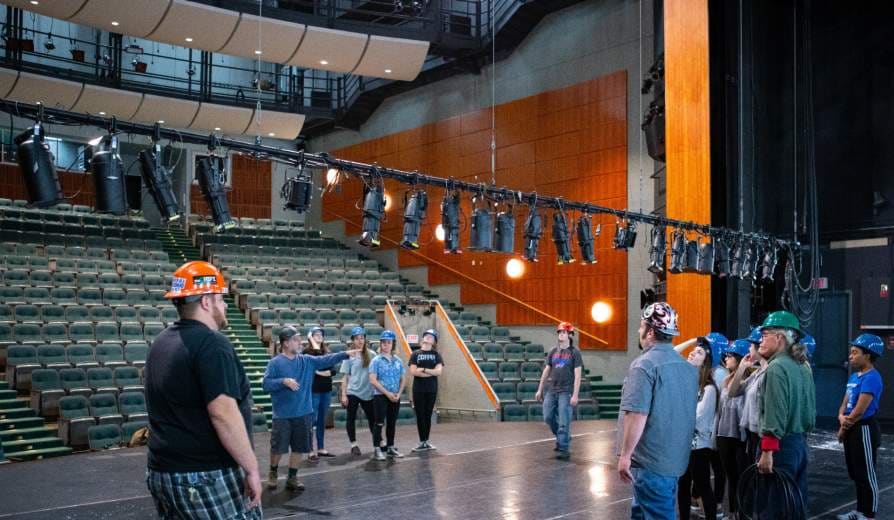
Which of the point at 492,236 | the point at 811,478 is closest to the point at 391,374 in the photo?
the point at 492,236

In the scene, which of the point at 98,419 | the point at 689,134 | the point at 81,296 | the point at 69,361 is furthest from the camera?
the point at 81,296

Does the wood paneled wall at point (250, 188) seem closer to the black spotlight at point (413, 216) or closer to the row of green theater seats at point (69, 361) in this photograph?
the row of green theater seats at point (69, 361)

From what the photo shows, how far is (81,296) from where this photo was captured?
1333cm

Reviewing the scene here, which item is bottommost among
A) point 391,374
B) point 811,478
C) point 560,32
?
point 811,478

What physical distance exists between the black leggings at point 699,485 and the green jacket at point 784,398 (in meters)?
0.81

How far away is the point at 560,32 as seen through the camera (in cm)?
1695

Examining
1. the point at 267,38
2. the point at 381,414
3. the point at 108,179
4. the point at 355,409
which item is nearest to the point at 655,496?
the point at 108,179

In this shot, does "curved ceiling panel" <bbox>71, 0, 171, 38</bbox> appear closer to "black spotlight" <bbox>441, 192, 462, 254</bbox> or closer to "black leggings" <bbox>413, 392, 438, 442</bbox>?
"black spotlight" <bbox>441, 192, 462, 254</bbox>

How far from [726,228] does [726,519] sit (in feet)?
20.4

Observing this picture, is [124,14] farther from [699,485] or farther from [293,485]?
[699,485]

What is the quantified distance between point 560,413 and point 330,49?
1097 cm

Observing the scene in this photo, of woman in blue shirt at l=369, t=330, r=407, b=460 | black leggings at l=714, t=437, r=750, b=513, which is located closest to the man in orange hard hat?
black leggings at l=714, t=437, r=750, b=513

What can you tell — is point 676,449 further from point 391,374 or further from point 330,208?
point 330,208

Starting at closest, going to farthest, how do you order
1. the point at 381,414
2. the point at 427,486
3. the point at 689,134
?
the point at 427,486
the point at 381,414
the point at 689,134
